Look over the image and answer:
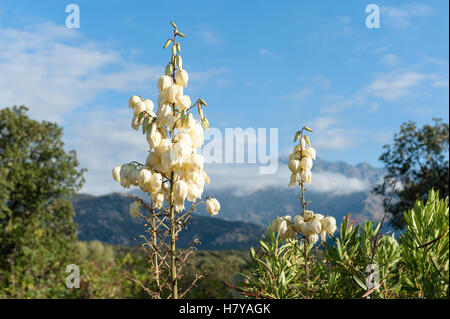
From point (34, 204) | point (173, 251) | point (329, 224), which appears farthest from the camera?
point (34, 204)

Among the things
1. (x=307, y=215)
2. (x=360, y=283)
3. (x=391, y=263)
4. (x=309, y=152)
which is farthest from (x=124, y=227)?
(x=360, y=283)

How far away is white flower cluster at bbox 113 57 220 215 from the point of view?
6.68 feet

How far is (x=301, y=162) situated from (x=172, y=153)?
3.26 feet

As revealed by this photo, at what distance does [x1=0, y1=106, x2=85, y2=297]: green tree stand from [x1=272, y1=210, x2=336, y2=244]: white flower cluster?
11.8 metres

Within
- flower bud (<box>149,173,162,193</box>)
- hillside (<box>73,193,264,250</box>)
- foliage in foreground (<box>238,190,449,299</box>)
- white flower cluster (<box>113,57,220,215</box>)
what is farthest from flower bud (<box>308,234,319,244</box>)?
hillside (<box>73,193,264,250</box>)

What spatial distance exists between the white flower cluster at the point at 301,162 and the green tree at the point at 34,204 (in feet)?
38.3

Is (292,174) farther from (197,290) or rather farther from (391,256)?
(197,290)

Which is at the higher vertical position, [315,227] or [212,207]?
[212,207]

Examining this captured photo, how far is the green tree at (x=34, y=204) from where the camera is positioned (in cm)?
1308

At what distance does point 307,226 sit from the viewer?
226 cm

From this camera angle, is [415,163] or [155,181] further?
[415,163]

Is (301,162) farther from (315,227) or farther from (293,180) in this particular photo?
(315,227)

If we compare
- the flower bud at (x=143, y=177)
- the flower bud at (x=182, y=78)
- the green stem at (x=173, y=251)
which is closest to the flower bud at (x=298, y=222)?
the green stem at (x=173, y=251)

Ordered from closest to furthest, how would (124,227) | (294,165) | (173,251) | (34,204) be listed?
(173,251), (294,165), (34,204), (124,227)
